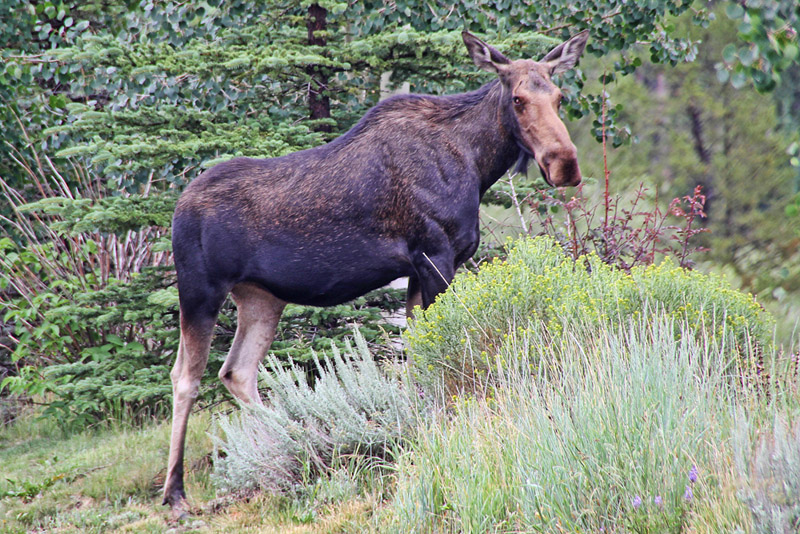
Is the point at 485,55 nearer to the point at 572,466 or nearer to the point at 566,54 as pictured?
the point at 566,54

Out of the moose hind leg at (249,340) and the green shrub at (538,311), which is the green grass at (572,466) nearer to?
the green shrub at (538,311)

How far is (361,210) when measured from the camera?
521cm

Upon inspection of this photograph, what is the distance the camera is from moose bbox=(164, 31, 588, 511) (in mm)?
5117

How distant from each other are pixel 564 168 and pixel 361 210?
135 cm

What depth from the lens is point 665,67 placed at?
9.55 metres

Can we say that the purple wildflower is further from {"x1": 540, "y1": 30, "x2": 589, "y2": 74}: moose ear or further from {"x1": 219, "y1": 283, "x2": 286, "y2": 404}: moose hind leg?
{"x1": 219, "y1": 283, "x2": 286, "y2": 404}: moose hind leg

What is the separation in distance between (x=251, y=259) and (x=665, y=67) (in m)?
6.47

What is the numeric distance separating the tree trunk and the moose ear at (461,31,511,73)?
2.76 metres

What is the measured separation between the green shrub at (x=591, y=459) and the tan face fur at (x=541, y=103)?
1149mm

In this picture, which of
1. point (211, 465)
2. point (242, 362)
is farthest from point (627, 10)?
point (211, 465)

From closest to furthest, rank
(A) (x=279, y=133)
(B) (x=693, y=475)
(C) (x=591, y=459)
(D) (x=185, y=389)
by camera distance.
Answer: (B) (x=693, y=475) < (C) (x=591, y=459) < (D) (x=185, y=389) < (A) (x=279, y=133)

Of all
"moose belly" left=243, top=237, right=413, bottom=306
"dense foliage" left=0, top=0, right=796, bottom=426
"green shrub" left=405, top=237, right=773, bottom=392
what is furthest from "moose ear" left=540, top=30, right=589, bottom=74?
"dense foliage" left=0, top=0, right=796, bottom=426

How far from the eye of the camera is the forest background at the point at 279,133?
6.43 m

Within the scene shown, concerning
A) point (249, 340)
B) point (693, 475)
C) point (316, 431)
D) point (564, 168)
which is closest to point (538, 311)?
point (564, 168)
